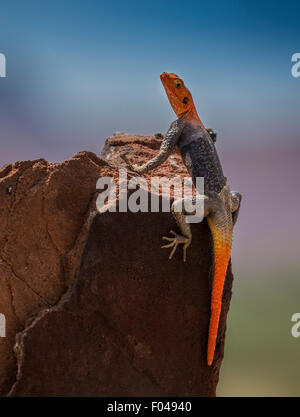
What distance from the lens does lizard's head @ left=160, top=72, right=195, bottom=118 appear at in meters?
→ 3.20

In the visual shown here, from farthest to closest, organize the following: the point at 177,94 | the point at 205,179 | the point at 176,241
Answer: the point at 177,94, the point at 205,179, the point at 176,241

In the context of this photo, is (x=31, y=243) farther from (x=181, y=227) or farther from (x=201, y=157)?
(x=201, y=157)

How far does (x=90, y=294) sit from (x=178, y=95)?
5.16ft

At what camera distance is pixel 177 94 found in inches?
127

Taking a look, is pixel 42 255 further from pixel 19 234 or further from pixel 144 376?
pixel 144 376

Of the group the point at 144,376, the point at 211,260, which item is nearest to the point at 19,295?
the point at 144,376

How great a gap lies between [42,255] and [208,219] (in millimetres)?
1124

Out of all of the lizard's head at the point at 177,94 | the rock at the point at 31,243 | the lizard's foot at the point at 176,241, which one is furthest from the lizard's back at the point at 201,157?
the rock at the point at 31,243

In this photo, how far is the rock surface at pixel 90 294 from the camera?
8.57 feet

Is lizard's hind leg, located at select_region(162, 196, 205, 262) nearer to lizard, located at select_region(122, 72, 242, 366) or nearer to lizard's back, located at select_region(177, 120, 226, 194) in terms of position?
lizard, located at select_region(122, 72, 242, 366)

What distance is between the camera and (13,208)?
2.83 metres

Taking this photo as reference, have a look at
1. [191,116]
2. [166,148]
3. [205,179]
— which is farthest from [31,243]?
[191,116]

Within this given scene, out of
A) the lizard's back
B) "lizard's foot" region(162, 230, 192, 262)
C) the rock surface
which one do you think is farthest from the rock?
the lizard's back

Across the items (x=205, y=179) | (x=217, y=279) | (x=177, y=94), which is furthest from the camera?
(x=177, y=94)
